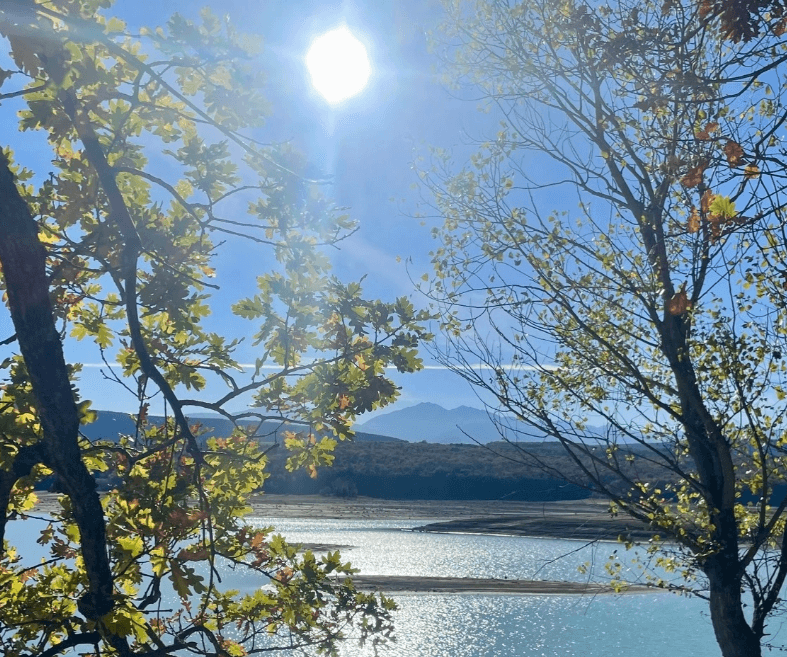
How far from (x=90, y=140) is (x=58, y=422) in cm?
182

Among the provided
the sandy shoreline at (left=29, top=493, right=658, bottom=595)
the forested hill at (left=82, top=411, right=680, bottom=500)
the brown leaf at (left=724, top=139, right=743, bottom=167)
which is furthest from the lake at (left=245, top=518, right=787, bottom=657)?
the forested hill at (left=82, top=411, right=680, bottom=500)

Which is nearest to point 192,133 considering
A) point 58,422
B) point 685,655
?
point 58,422

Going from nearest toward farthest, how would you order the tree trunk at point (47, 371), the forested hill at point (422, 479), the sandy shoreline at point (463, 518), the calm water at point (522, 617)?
the tree trunk at point (47, 371) < the calm water at point (522, 617) < the sandy shoreline at point (463, 518) < the forested hill at point (422, 479)

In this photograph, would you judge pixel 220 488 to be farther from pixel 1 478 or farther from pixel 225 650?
pixel 1 478

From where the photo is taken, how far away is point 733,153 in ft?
16.6

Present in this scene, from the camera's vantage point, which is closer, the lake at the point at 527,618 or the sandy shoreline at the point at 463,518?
the lake at the point at 527,618

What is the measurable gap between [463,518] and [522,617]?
2033 inches

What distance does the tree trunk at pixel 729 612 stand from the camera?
844 centimetres

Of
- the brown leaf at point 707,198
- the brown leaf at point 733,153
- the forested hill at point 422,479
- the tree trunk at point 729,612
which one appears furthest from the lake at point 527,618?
the forested hill at point 422,479

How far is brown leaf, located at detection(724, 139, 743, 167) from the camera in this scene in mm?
5014

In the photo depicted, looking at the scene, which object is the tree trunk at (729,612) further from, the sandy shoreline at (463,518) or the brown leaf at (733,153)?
the sandy shoreline at (463,518)

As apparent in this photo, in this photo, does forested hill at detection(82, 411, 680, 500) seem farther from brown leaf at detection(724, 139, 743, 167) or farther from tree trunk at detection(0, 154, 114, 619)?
brown leaf at detection(724, 139, 743, 167)

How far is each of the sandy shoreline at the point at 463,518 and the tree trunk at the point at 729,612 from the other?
30.5 meters

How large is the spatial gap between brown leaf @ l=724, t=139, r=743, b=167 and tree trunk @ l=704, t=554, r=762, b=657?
542 centimetres
